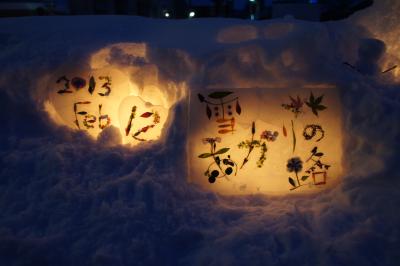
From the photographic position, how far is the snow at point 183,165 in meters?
2.31

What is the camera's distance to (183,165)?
2.97 metres

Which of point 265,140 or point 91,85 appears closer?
point 265,140

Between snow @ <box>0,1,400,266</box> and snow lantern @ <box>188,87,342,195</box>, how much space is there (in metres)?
0.11

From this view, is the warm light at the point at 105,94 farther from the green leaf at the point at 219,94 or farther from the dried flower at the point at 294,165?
the dried flower at the point at 294,165

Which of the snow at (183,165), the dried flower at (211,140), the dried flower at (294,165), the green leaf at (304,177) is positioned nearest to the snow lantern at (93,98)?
the snow at (183,165)

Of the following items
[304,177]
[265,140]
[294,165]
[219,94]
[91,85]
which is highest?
[91,85]

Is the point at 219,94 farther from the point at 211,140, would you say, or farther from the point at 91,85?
the point at 91,85

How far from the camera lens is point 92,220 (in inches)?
98.5

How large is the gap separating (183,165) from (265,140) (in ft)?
2.53

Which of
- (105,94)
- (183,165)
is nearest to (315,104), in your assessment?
(183,165)

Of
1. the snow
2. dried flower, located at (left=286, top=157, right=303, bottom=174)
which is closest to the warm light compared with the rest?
the snow

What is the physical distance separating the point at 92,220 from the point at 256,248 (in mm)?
1217

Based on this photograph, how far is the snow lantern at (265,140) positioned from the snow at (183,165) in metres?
0.11

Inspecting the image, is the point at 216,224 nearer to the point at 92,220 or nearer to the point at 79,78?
the point at 92,220
